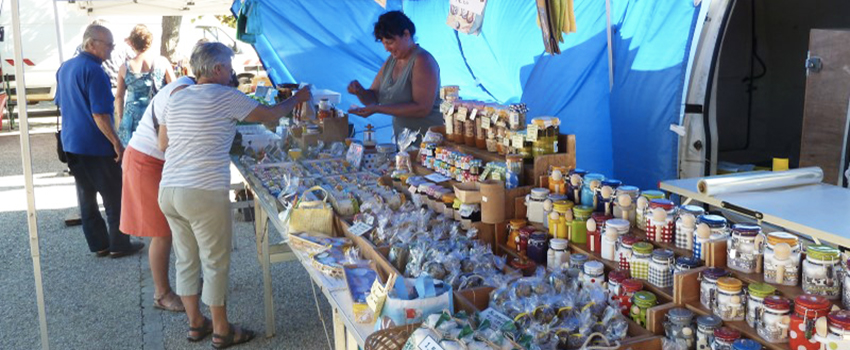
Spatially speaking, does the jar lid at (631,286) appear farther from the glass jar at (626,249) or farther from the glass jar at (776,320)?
the glass jar at (776,320)

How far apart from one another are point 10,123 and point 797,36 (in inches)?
520

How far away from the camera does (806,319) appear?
6.15ft

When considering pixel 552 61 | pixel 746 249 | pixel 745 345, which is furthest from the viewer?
pixel 552 61

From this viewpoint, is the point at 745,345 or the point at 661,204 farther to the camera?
the point at 661,204

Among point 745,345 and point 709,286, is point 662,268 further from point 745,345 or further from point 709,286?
point 745,345

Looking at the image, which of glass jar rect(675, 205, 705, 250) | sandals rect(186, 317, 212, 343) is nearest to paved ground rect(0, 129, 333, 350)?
sandals rect(186, 317, 212, 343)

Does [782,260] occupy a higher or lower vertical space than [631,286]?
higher

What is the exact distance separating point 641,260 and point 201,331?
2.82 meters

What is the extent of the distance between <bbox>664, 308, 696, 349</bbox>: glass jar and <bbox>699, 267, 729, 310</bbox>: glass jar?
0.07 m

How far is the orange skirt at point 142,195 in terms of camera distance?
4246 mm

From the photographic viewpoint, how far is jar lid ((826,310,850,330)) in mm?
1781

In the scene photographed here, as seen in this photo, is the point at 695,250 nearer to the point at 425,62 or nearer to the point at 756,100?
the point at 425,62

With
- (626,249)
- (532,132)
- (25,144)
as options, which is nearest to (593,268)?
(626,249)

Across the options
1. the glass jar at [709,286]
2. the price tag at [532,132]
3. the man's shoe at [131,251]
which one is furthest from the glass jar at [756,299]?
the man's shoe at [131,251]
